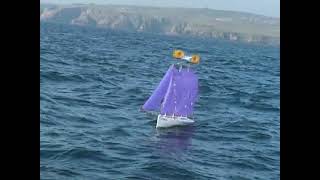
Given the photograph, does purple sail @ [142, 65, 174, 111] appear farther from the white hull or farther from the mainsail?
the white hull

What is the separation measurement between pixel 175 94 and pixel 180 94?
394 millimetres

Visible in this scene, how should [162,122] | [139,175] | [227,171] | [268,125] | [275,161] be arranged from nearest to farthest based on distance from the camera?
1. [139,175]
2. [227,171]
3. [275,161]
4. [162,122]
5. [268,125]

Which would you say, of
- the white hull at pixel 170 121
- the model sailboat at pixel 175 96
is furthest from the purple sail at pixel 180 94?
the white hull at pixel 170 121

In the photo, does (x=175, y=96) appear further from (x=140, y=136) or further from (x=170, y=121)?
(x=140, y=136)

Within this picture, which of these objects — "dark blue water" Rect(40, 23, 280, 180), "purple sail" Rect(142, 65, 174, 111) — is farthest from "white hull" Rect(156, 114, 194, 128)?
"purple sail" Rect(142, 65, 174, 111)

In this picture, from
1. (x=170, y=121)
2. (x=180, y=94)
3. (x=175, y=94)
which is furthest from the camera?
(x=180, y=94)

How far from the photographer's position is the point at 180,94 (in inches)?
892

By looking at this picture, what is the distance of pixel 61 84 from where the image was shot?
101 feet

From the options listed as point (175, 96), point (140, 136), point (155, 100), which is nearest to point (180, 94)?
point (175, 96)

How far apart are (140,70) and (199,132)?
83.2ft

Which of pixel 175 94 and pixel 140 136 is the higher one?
pixel 175 94
